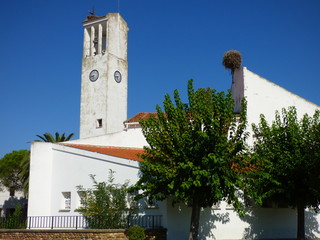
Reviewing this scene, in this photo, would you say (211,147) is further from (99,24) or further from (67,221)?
(99,24)

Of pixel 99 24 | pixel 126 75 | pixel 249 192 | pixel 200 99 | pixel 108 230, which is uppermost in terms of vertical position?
pixel 99 24

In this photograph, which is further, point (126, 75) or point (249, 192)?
point (126, 75)

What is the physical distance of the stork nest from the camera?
3245cm

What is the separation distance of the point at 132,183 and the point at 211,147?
549cm

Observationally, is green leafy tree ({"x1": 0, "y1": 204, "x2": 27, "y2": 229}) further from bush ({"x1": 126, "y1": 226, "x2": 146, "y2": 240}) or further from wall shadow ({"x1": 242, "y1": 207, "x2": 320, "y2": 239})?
wall shadow ({"x1": 242, "y1": 207, "x2": 320, "y2": 239})

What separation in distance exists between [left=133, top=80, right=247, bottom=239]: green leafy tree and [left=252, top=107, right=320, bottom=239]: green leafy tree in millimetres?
2346

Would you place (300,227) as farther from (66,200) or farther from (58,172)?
(58,172)

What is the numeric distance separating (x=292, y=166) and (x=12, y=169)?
34025 millimetres

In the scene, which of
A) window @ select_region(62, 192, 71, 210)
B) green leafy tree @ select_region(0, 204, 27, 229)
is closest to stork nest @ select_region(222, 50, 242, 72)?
window @ select_region(62, 192, 71, 210)

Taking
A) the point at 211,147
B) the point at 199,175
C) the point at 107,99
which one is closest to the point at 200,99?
the point at 211,147

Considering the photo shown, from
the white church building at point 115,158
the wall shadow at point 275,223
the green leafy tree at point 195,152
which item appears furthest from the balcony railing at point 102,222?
the wall shadow at point 275,223

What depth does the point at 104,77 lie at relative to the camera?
118 ft

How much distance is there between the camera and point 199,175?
17578 mm

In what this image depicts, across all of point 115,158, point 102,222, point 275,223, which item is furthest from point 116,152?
point 275,223
